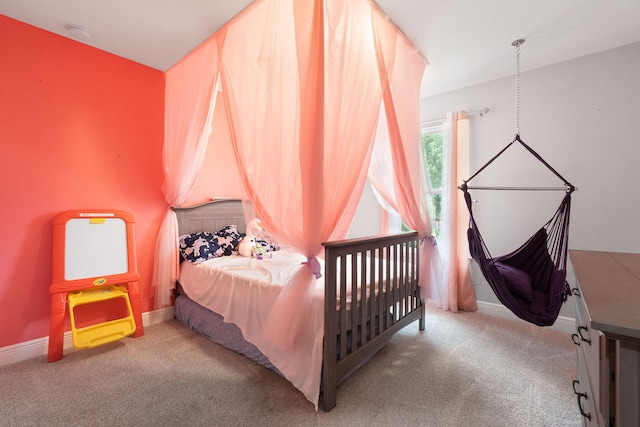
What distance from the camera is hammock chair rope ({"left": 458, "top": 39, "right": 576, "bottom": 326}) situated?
6.37 feet

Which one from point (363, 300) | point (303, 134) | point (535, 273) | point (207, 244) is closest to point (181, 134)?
point (207, 244)

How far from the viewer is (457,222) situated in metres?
3.01

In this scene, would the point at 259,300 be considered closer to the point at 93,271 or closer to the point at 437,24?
the point at 93,271

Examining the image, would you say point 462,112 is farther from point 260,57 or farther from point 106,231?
point 106,231

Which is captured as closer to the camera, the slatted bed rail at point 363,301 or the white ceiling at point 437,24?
the slatted bed rail at point 363,301

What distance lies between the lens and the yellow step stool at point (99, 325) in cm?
203

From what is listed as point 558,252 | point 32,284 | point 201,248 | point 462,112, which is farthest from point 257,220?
point 462,112

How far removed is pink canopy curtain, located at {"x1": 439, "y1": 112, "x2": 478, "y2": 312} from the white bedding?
1.74 m

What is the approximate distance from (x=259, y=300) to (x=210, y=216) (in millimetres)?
1611

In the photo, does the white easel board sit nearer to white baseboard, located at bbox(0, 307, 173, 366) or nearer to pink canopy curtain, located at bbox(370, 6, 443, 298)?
white baseboard, located at bbox(0, 307, 173, 366)

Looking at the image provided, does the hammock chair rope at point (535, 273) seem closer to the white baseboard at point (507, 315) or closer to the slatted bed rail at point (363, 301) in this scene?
the slatted bed rail at point (363, 301)

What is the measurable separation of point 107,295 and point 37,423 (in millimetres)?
983

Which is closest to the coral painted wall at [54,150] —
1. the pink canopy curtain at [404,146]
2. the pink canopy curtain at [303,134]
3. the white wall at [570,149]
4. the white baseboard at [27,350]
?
the white baseboard at [27,350]

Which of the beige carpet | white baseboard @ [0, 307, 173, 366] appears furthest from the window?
white baseboard @ [0, 307, 173, 366]
